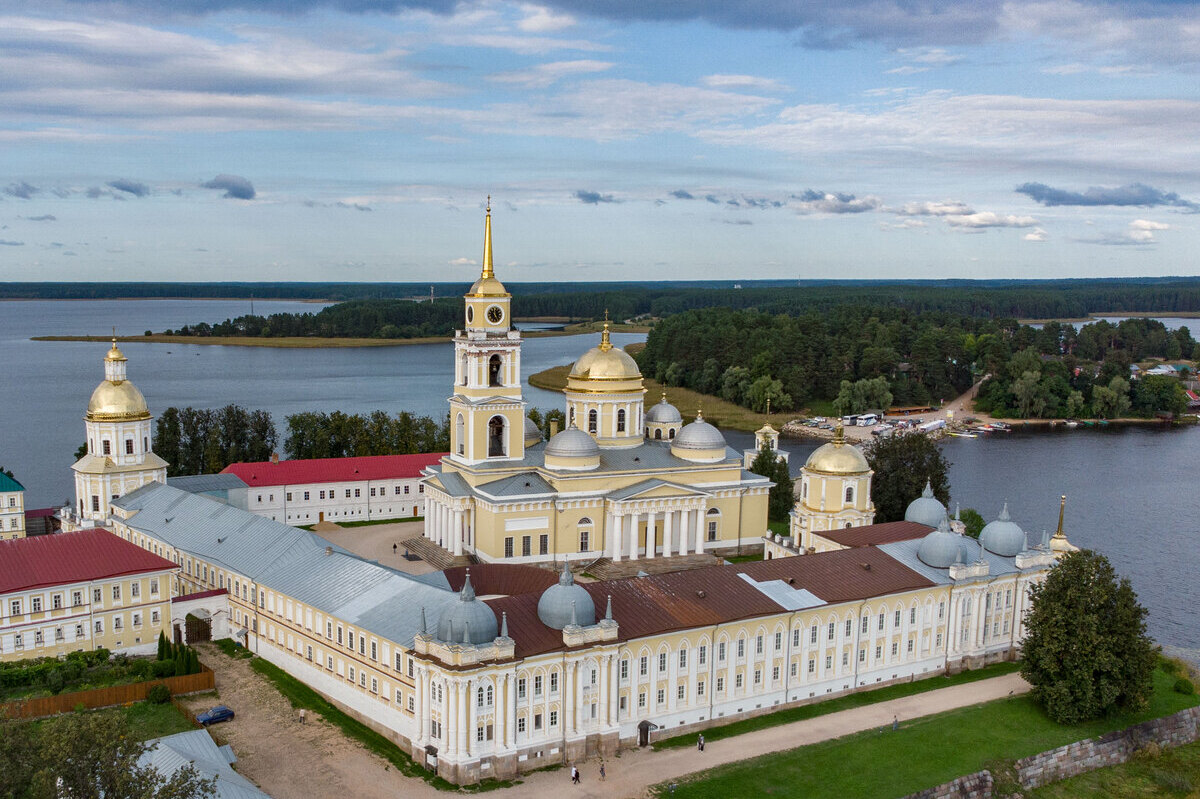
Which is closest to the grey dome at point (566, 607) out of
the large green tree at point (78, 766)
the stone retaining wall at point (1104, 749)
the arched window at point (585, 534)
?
the large green tree at point (78, 766)

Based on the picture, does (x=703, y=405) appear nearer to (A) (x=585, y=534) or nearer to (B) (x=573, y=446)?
(B) (x=573, y=446)

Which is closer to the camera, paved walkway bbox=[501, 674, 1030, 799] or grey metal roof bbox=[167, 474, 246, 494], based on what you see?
paved walkway bbox=[501, 674, 1030, 799]

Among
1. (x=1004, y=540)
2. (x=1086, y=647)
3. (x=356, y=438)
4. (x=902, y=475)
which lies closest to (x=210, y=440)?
(x=356, y=438)

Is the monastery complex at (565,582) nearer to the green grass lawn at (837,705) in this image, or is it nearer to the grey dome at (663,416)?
the grey dome at (663,416)

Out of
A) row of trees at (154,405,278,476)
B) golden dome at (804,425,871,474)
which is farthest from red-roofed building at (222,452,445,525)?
golden dome at (804,425,871,474)

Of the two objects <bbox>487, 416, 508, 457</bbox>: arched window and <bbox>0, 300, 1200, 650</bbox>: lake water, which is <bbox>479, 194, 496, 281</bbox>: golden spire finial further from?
<bbox>0, 300, 1200, 650</bbox>: lake water

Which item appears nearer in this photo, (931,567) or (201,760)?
(201,760)
